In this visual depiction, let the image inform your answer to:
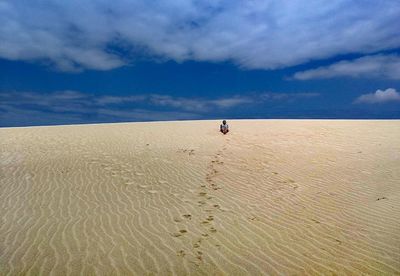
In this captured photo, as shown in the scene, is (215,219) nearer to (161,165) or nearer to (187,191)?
(187,191)

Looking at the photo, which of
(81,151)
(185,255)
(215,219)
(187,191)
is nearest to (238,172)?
(187,191)

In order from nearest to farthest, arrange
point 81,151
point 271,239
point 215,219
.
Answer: point 271,239 < point 215,219 < point 81,151

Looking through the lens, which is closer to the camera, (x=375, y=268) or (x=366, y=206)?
(x=375, y=268)

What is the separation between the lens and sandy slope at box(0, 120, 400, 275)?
18.3 ft

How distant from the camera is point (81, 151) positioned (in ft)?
56.6

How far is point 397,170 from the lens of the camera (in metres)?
11.9

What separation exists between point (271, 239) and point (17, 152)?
15.3m

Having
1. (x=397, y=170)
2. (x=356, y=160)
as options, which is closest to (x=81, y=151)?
(x=356, y=160)

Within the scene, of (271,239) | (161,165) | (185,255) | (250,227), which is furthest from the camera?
(161,165)

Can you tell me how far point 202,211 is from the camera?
8.30 meters

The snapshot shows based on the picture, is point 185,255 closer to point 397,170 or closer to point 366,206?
point 366,206

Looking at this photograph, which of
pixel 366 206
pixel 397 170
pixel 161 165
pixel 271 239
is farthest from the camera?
pixel 161 165

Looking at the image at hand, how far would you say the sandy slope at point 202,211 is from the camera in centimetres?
559

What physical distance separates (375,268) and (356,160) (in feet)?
31.5
